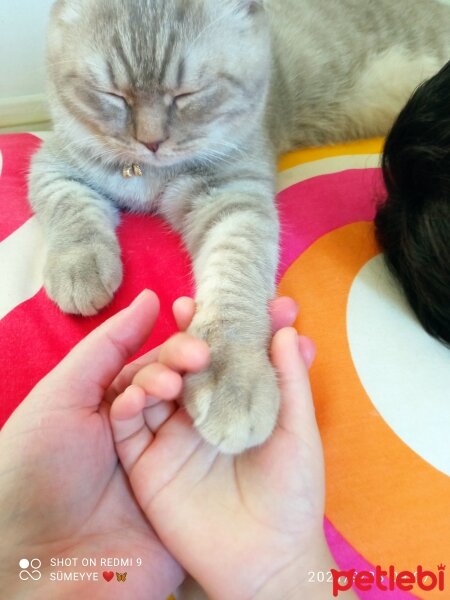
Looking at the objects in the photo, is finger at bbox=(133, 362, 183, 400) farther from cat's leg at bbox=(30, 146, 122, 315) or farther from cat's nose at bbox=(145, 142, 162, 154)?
cat's nose at bbox=(145, 142, 162, 154)

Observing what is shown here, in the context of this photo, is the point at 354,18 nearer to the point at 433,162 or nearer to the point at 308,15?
the point at 308,15

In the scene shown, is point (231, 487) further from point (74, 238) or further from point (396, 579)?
point (74, 238)

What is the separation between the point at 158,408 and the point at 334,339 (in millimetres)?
320

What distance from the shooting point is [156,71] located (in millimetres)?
876

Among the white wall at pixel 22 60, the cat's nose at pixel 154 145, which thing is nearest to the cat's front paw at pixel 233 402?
the cat's nose at pixel 154 145

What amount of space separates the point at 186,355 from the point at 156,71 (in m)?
0.53

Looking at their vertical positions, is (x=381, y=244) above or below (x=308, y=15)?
below

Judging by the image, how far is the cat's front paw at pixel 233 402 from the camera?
1.98 ft

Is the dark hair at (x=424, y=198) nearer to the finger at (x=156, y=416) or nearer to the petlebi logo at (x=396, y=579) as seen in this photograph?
the petlebi logo at (x=396, y=579)

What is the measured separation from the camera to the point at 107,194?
112 cm

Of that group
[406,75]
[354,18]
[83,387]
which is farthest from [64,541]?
[354,18]

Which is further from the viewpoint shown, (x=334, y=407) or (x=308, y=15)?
(x=308, y=15)

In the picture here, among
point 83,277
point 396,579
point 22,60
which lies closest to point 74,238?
point 83,277

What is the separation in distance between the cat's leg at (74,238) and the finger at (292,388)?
344 mm
